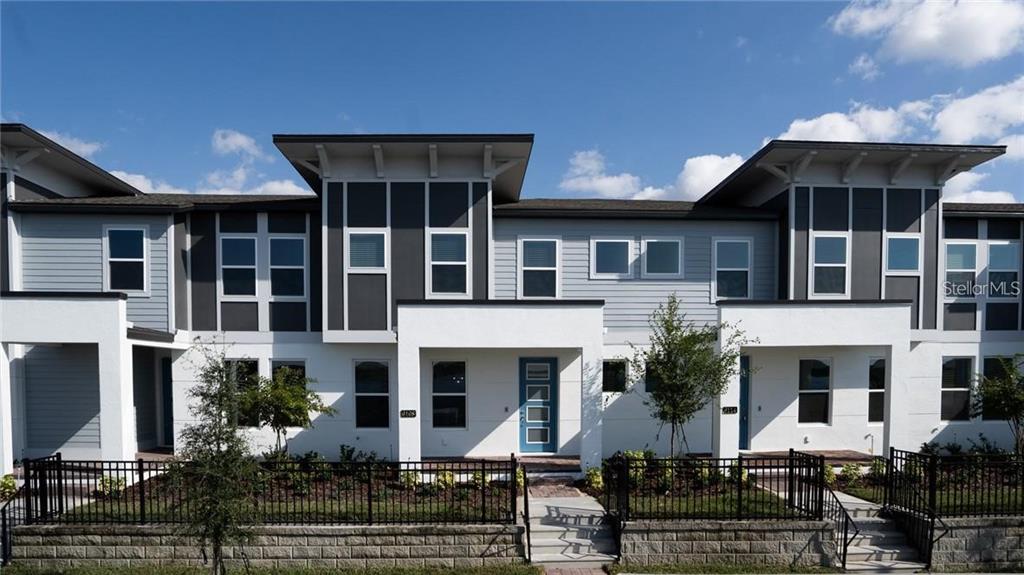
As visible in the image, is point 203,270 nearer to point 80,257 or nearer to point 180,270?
point 180,270

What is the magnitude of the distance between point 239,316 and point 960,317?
18.3m

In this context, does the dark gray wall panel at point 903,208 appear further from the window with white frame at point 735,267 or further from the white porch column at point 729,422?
the white porch column at point 729,422

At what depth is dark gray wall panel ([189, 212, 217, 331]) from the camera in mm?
12812

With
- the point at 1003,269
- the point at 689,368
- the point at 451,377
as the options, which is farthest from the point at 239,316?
the point at 1003,269

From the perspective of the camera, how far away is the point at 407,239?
1235cm

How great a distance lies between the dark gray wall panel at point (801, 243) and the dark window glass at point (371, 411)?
1047 centimetres

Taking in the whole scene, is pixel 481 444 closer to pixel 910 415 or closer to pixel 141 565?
pixel 141 565

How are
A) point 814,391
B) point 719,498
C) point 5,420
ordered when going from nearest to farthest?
point 719,498 < point 5,420 < point 814,391

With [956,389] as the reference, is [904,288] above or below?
above

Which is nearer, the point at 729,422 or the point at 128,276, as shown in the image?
the point at 729,422

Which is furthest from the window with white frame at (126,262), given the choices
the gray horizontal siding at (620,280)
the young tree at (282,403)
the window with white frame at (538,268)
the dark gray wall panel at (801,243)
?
the dark gray wall panel at (801,243)

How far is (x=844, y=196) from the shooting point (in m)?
12.9

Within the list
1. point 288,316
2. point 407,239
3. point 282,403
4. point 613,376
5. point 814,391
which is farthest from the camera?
point 814,391

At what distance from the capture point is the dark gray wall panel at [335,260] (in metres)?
12.2
